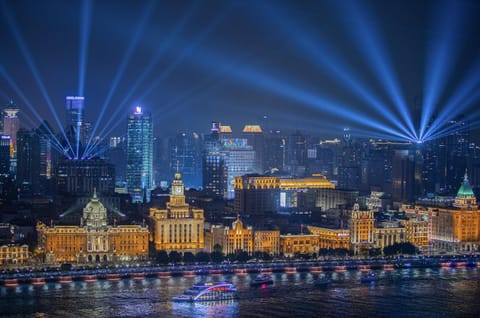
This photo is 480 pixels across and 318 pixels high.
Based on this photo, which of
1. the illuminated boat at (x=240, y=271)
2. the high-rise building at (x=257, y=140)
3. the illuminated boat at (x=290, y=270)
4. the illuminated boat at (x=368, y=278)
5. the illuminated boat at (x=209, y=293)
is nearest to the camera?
the illuminated boat at (x=209, y=293)

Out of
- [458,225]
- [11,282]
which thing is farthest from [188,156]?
[11,282]

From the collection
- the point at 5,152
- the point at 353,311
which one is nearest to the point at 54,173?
the point at 5,152

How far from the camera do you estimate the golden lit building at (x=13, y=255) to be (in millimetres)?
32188

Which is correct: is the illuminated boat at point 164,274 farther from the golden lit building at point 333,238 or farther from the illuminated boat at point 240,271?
the golden lit building at point 333,238

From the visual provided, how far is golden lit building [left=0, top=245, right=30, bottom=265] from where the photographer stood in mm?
32188

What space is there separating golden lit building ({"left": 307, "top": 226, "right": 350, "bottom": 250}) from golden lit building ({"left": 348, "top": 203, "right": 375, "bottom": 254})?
212mm

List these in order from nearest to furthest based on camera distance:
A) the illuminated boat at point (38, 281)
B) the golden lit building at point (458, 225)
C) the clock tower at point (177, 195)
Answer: the illuminated boat at point (38, 281) → the clock tower at point (177, 195) → the golden lit building at point (458, 225)

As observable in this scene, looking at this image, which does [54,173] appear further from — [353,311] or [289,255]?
[353,311]

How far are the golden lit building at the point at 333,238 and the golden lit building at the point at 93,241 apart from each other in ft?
21.2

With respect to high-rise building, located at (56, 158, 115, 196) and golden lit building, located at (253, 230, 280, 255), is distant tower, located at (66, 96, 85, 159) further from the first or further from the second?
golden lit building, located at (253, 230, 280, 255)

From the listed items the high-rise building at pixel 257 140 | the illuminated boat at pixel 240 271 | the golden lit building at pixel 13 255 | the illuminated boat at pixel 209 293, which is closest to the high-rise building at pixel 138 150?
the high-rise building at pixel 257 140

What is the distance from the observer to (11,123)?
187 feet

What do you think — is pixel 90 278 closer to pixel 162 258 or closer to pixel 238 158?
pixel 162 258

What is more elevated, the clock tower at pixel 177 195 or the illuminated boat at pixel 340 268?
the clock tower at pixel 177 195
